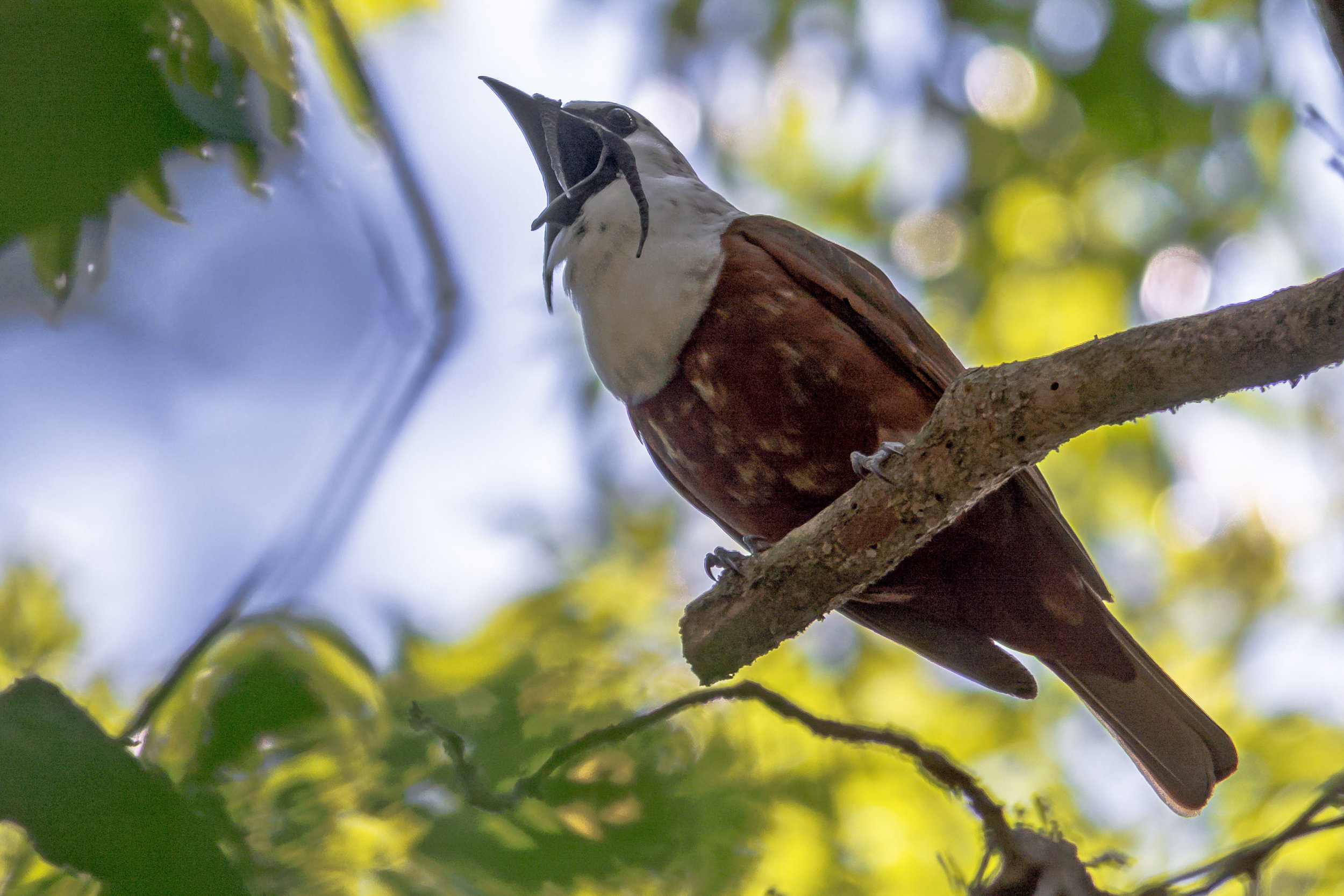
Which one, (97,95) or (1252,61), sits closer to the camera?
(97,95)

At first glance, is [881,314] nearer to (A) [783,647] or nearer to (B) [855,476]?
(B) [855,476]

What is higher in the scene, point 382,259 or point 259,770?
point 382,259

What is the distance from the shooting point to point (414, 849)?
1680 millimetres

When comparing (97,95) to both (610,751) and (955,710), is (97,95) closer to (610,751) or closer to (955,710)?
(610,751)

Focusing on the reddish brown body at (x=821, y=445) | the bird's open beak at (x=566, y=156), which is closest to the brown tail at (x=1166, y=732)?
the reddish brown body at (x=821, y=445)

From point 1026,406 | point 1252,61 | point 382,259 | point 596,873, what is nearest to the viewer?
point 596,873

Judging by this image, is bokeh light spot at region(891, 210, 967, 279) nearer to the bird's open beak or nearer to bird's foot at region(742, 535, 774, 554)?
the bird's open beak

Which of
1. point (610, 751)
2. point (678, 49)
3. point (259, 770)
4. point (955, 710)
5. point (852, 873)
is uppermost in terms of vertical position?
point (678, 49)

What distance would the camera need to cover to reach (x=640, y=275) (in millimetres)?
2678

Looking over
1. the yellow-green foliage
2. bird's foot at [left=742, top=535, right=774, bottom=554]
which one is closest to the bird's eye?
bird's foot at [left=742, top=535, right=774, bottom=554]

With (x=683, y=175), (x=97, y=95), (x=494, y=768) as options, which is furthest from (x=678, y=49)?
(x=494, y=768)

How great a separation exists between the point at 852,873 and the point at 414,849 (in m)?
1.93

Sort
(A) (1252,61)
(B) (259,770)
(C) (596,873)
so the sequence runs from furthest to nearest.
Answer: (A) (1252,61) < (C) (596,873) < (B) (259,770)

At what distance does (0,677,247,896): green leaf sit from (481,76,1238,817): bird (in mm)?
1382
